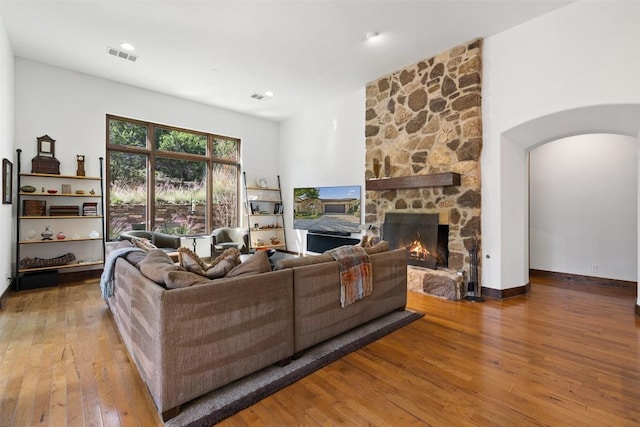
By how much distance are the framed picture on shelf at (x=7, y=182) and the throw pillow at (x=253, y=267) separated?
12.9 feet

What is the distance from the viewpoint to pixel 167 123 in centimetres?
628

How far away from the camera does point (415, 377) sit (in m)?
2.30

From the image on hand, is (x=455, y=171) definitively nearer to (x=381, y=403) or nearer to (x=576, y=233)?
(x=576, y=233)

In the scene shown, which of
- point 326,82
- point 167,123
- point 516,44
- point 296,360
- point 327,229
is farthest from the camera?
point 327,229

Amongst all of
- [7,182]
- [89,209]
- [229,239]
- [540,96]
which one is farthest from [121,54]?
[540,96]

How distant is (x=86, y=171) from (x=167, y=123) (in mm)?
1727

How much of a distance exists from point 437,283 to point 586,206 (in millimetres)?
3079

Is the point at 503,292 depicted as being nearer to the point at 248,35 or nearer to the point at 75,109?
the point at 248,35

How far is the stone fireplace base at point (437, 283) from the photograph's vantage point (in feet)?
13.8

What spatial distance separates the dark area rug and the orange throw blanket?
366 mm

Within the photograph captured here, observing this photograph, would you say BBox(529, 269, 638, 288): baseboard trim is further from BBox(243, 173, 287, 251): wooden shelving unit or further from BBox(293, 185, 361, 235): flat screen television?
BBox(243, 173, 287, 251): wooden shelving unit

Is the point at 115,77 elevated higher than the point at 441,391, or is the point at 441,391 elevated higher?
the point at 115,77

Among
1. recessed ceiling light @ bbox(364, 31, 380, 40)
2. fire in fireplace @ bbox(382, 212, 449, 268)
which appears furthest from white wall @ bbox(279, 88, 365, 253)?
recessed ceiling light @ bbox(364, 31, 380, 40)

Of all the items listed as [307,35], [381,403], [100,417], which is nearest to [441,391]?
[381,403]
